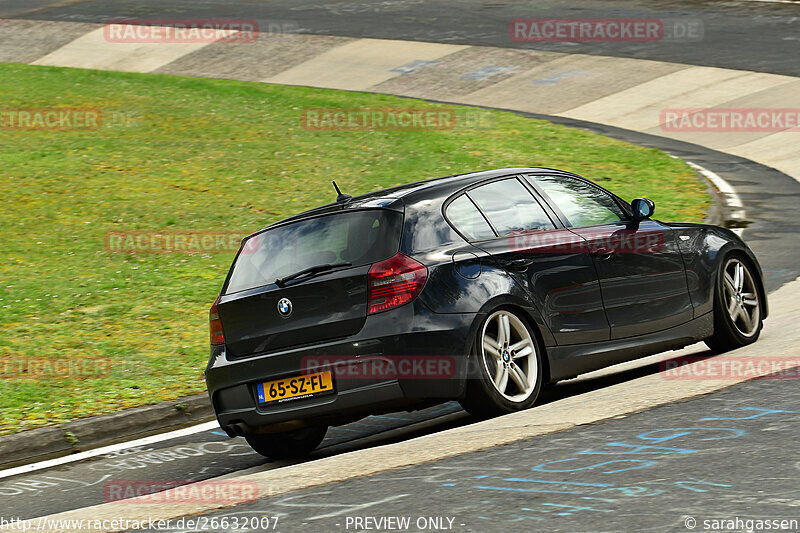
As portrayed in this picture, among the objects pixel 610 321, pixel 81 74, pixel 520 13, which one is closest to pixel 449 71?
pixel 520 13

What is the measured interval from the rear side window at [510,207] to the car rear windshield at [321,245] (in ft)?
2.33

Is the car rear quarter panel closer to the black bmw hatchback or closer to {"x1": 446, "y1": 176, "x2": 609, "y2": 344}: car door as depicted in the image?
the black bmw hatchback

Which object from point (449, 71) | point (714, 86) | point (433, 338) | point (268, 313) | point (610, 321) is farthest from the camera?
point (449, 71)

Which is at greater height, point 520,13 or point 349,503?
point 520,13

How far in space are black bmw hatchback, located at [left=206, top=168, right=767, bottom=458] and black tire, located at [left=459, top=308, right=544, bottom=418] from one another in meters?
0.01

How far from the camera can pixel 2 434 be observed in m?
8.12

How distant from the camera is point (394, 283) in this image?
21.6 feet

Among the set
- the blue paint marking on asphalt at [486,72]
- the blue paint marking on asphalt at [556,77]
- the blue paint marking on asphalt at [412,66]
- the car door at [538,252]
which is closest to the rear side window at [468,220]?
the car door at [538,252]

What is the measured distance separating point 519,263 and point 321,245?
121cm

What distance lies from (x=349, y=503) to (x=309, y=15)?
92.5 ft

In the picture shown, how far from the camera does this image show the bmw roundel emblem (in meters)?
6.80

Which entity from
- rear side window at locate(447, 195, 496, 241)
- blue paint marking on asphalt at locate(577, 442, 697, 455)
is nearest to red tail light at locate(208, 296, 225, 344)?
rear side window at locate(447, 195, 496, 241)

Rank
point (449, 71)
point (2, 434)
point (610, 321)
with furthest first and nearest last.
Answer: point (449, 71), point (2, 434), point (610, 321)

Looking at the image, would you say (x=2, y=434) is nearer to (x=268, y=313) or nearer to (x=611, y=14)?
(x=268, y=313)
